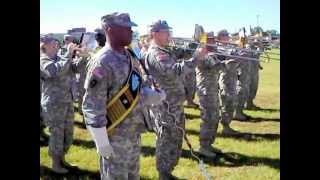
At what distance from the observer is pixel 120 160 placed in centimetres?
474

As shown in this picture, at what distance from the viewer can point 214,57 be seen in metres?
9.21

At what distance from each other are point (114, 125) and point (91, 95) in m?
0.35

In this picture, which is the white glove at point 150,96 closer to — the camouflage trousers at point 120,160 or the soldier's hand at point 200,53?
the camouflage trousers at point 120,160

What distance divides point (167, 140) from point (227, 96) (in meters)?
4.37

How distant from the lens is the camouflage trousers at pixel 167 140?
711cm

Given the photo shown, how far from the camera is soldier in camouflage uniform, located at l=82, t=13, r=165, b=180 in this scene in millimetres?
4527

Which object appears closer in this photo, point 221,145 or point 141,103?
point 141,103

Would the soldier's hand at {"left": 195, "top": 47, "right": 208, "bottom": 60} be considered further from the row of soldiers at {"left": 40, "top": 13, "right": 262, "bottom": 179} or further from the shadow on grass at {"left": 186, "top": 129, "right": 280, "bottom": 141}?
the shadow on grass at {"left": 186, "top": 129, "right": 280, "bottom": 141}

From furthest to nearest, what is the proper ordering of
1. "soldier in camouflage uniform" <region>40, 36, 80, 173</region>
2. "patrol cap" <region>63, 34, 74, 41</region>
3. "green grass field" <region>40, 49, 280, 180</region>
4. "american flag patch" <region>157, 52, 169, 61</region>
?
1. "patrol cap" <region>63, 34, 74, 41</region>
2. "green grass field" <region>40, 49, 280, 180</region>
3. "soldier in camouflage uniform" <region>40, 36, 80, 173</region>
4. "american flag patch" <region>157, 52, 169, 61</region>

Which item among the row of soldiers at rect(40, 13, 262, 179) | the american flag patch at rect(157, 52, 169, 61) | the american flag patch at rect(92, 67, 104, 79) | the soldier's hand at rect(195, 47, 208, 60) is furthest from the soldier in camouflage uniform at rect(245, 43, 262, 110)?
the american flag patch at rect(92, 67, 104, 79)

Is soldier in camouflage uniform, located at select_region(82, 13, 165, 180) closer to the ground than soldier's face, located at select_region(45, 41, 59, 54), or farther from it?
closer to the ground
